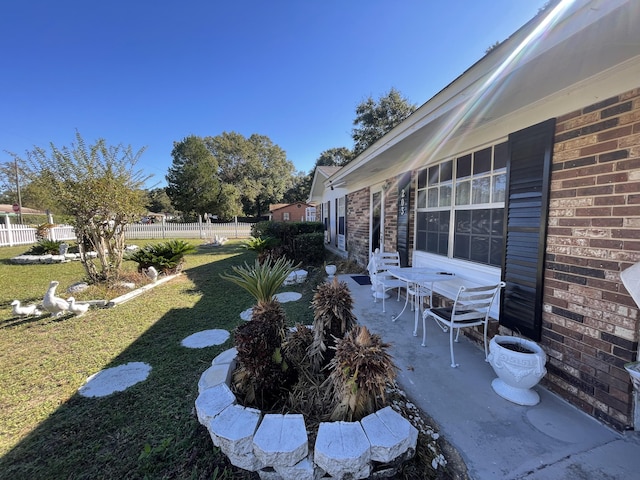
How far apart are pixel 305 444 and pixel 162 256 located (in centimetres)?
732

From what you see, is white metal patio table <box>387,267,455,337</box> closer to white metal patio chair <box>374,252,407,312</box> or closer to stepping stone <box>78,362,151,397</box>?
white metal patio chair <box>374,252,407,312</box>

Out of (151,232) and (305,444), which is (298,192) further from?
(305,444)

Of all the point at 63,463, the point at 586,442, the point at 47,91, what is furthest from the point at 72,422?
the point at 47,91

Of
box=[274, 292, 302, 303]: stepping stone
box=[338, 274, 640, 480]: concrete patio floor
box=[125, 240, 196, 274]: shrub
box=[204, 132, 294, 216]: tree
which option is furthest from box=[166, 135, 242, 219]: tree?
box=[338, 274, 640, 480]: concrete patio floor

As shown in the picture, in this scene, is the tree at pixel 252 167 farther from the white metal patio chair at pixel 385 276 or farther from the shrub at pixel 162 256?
the white metal patio chair at pixel 385 276

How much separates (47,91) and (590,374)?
17893 mm

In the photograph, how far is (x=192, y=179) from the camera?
91.8 ft

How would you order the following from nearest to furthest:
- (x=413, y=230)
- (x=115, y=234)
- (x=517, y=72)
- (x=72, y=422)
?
(x=517, y=72) < (x=72, y=422) < (x=413, y=230) < (x=115, y=234)

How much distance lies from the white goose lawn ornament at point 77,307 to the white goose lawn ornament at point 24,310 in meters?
0.57

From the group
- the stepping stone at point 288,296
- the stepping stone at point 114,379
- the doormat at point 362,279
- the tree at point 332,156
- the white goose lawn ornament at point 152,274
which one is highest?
the tree at point 332,156

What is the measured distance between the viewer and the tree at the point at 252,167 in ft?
116

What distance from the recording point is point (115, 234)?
6270 millimetres

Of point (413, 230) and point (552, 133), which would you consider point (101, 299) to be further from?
point (552, 133)

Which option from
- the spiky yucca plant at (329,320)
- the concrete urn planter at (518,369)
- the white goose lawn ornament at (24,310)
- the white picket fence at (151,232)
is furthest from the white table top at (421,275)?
the white picket fence at (151,232)
